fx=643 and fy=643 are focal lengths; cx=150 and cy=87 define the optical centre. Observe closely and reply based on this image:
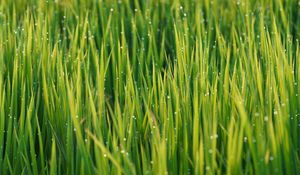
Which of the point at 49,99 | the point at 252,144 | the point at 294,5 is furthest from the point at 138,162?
the point at 294,5

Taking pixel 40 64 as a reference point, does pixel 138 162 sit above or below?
below

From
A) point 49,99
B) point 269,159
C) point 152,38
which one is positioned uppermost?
point 152,38

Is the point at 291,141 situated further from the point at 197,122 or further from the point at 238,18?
the point at 238,18

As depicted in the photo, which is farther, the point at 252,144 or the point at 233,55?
the point at 233,55

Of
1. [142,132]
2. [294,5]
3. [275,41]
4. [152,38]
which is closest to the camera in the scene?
[142,132]

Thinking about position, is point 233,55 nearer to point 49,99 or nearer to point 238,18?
point 238,18

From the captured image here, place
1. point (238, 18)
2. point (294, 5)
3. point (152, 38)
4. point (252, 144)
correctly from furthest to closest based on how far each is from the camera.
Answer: point (294, 5) → point (238, 18) → point (152, 38) → point (252, 144)
